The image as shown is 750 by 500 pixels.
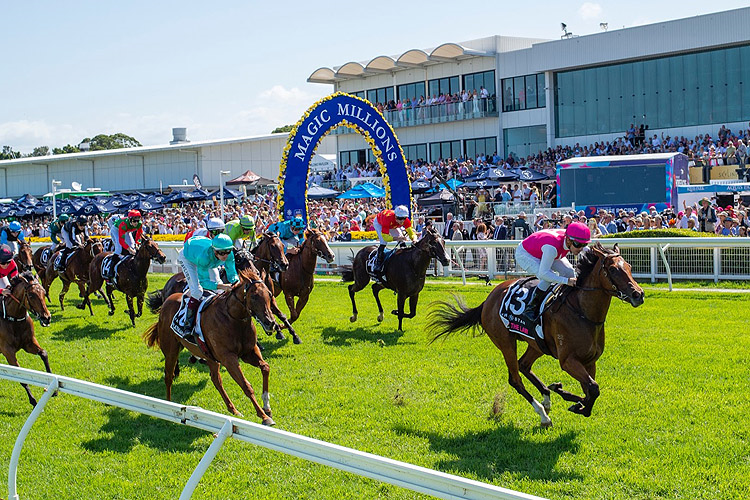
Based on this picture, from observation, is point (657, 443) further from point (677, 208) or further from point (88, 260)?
point (677, 208)

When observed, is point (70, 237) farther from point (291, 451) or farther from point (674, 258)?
point (291, 451)

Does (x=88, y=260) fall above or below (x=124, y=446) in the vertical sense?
above

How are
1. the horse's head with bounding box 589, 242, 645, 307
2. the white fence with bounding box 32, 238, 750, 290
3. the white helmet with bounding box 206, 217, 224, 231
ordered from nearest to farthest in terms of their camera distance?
the horse's head with bounding box 589, 242, 645, 307
the white helmet with bounding box 206, 217, 224, 231
the white fence with bounding box 32, 238, 750, 290

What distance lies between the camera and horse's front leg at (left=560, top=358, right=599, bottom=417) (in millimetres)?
5746

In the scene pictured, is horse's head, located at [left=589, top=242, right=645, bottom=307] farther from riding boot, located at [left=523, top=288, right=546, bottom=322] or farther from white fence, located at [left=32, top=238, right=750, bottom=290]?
white fence, located at [left=32, top=238, right=750, bottom=290]

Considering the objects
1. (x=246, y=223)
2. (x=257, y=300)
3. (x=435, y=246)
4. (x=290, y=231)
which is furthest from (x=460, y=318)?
(x=290, y=231)

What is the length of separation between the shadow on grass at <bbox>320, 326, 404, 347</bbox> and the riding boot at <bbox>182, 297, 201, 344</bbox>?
3181mm

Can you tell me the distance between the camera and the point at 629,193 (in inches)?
902

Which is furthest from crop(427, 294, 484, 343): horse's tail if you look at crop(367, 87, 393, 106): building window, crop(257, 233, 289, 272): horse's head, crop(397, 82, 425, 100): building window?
crop(367, 87, 393, 106): building window

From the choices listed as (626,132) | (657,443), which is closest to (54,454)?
(657,443)

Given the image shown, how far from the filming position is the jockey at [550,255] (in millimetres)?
6141

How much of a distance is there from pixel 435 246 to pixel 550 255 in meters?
4.49

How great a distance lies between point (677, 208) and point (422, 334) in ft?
47.3

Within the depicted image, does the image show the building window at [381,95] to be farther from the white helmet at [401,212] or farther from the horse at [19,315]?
the horse at [19,315]
